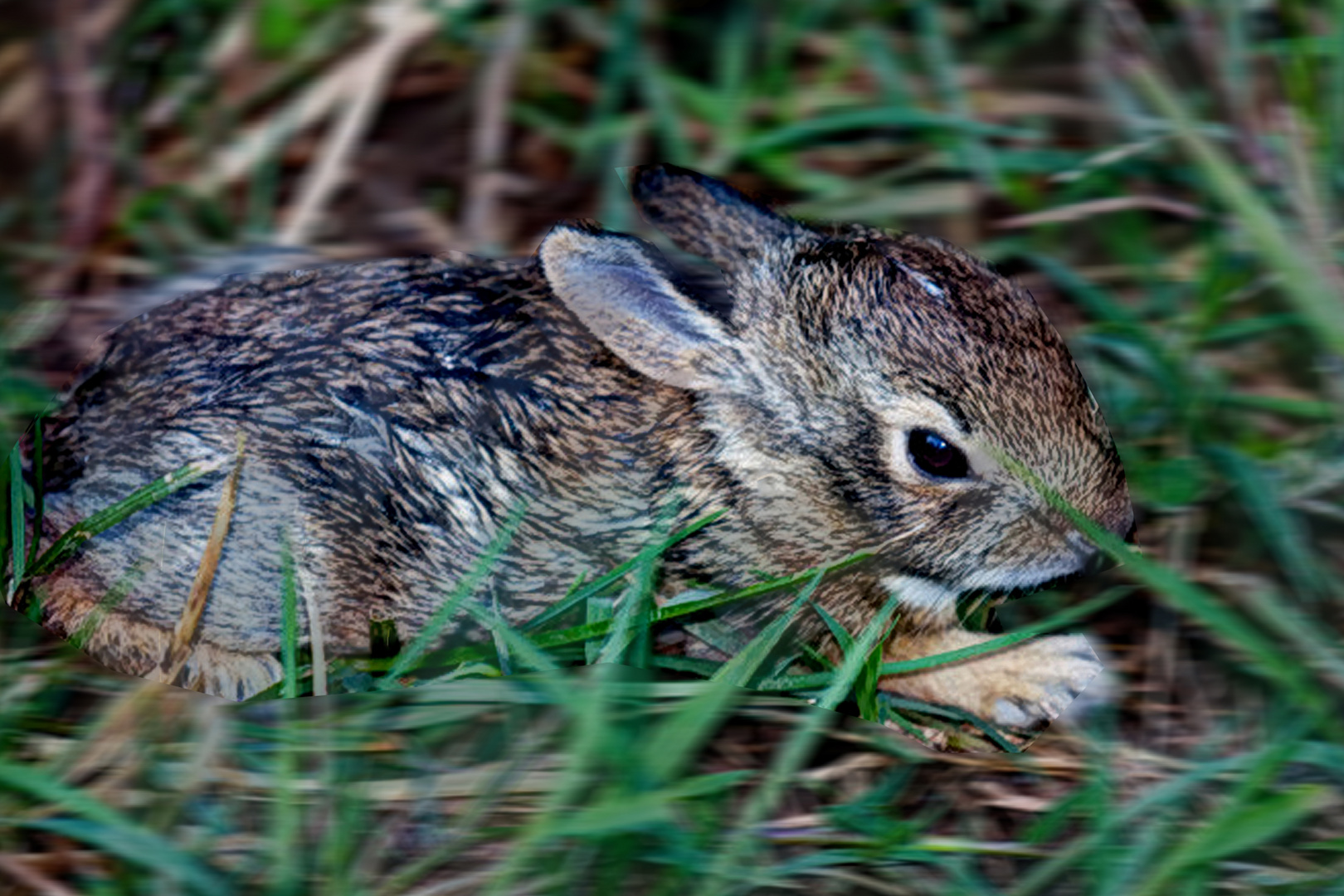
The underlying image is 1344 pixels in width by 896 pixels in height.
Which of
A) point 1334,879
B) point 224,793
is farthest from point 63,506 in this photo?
point 1334,879

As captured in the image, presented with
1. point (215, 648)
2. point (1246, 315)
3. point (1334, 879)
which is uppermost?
point (1246, 315)

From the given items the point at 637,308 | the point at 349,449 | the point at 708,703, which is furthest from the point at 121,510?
the point at 708,703

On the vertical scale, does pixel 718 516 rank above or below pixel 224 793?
above

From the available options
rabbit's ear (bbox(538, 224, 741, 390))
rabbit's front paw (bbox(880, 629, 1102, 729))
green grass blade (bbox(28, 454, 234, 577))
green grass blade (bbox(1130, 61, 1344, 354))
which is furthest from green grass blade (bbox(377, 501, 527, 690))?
green grass blade (bbox(1130, 61, 1344, 354))

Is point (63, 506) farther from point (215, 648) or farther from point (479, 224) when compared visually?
point (479, 224)

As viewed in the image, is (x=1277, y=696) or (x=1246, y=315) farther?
(x=1246, y=315)

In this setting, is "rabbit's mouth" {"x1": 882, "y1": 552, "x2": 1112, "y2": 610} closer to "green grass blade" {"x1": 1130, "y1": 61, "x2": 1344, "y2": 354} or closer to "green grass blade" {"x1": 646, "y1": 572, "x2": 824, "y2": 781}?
"green grass blade" {"x1": 646, "y1": 572, "x2": 824, "y2": 781}

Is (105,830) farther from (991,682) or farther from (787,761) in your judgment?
(991,682)

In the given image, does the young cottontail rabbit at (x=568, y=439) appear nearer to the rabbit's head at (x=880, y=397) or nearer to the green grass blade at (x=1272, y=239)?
the rabbit's head at (x=880, y=397)
